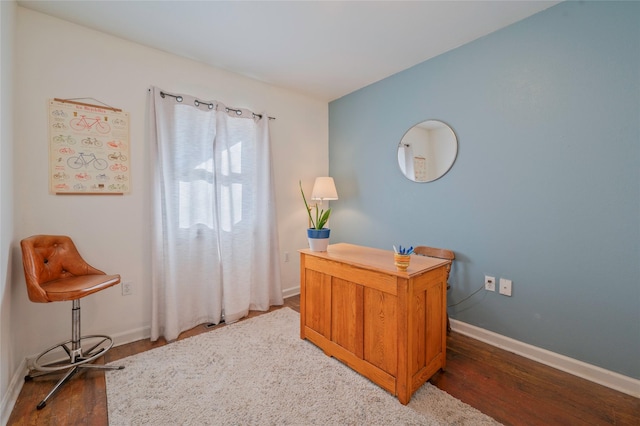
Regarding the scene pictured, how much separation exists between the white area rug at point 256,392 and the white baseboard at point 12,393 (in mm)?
427

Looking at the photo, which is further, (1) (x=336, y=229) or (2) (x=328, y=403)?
(1) (x=336, y=229)

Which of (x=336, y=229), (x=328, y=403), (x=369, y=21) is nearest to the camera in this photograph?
(x=328, y=403)

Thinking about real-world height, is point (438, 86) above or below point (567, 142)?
above

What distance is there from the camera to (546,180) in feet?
6.32

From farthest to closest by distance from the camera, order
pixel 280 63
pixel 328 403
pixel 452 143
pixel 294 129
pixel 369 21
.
A: pixel 294 129 → pixel 280 63 → pixel 452 143 → pixel 369 21 → pixel 328 403

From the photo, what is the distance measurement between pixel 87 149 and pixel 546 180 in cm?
343

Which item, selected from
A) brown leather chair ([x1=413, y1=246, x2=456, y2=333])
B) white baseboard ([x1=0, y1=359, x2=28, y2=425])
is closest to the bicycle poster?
white baseboard ([x1=0, y1=359, x2=28, y2=425])

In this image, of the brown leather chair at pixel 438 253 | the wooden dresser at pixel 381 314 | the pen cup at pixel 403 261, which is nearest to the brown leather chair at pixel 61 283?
the wooden dresser at pixel 381 314

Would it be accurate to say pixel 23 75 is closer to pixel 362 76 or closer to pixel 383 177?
pixel 362 76

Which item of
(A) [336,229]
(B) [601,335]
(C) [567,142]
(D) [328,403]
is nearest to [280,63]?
(A) [336,229]

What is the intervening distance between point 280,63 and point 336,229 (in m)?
2.07

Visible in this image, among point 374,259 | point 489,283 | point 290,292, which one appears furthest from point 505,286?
point 290,292

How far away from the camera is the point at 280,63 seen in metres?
2.64

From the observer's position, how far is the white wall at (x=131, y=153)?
186cm
